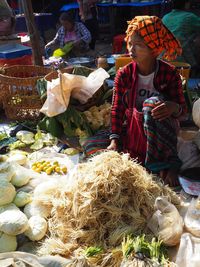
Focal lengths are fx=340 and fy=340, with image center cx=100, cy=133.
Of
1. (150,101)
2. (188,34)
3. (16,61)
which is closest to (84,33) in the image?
(16,61)

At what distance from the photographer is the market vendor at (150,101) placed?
8.93 ft

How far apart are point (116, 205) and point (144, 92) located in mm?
1167

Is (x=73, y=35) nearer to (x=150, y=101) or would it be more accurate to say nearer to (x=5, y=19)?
(x=5, y=19)

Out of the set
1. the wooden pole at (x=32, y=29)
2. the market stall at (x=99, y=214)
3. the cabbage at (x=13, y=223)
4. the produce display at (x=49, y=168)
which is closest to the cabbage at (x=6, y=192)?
the market stall at (x=99, y=214)

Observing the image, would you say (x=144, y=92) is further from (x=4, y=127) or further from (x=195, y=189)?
(x=4, y=127)

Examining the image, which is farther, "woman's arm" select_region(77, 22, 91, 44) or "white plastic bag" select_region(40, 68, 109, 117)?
"woman's arm" select_region(77, 22, 91, 44)

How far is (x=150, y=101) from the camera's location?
2750 mm

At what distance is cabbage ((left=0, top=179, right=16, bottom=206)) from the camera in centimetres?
239

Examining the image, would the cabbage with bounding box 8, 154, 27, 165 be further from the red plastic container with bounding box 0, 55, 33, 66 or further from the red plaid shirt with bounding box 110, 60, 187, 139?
the red plastic container with bounding box 0, 55, 33, 66

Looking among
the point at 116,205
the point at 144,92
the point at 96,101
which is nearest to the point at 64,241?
the point at 116,205

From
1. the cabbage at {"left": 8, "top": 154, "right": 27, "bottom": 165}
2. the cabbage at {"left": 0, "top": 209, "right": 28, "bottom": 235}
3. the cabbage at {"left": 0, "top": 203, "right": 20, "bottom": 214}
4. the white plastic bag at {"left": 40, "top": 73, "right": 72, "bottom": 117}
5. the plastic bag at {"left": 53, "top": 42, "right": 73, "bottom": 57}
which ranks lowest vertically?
the plastic bag at {"left": 53, "top": 42, "right": 73, "bottom": 57}

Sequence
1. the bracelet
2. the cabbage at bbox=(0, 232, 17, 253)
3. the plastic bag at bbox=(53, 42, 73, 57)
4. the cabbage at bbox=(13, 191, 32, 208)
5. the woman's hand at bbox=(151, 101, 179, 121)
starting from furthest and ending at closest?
the plastic bag at bbox=(53, 42, 73, 57)
the bracelet
the woman's hand at bbox=(151, 101, 179, 121)
the cabbage at bbox=(13, 191, 32, 208)
the cabbage at bbox=(0, 232, 17, 253)

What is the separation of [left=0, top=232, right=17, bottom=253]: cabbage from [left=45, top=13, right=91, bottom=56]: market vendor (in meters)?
4.81

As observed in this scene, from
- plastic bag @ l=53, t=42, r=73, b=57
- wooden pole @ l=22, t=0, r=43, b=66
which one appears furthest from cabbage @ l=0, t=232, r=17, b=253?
→ plastic bag @ l=53, t=42, r=73, b=57
